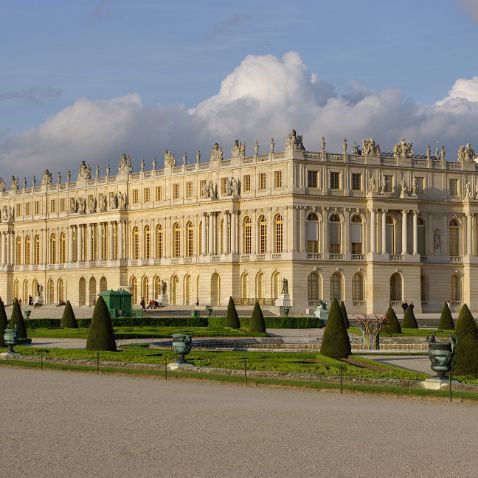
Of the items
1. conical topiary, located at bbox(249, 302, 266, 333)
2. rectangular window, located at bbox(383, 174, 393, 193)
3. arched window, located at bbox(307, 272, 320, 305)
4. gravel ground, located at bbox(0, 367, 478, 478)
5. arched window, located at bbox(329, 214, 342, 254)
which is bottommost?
gravel ground, located at bbox(0, 367, 478, 478)

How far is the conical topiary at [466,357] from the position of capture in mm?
26859

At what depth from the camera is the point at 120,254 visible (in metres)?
98.2

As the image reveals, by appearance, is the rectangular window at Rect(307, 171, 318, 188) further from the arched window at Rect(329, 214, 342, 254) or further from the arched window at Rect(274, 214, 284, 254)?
the arched window at Rect(274, 214, 284, 254)

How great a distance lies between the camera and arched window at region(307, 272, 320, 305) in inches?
3228

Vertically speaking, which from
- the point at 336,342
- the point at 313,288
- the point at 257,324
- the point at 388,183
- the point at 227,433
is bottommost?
the point at 227,433

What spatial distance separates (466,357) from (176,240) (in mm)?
66935

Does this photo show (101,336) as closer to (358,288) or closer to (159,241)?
(358,288)

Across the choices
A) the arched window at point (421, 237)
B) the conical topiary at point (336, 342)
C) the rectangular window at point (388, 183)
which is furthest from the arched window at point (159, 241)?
the conical topiary at point (336, 342)

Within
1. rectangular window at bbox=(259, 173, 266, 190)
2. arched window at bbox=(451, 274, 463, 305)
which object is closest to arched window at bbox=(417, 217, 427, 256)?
arched window at bbox=(451, 274, 463, 305)

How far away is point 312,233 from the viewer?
82.6 m

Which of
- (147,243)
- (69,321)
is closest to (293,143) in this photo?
(147,243)

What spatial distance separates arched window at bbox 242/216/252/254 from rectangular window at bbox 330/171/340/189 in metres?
6.81

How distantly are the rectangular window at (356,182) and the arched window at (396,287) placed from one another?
676cm

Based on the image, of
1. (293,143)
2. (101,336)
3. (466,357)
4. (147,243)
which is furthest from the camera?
(147,243)
